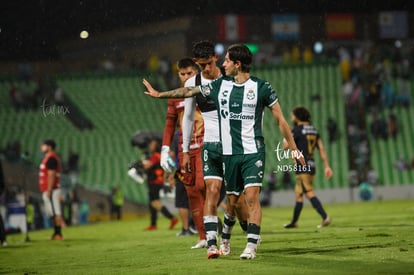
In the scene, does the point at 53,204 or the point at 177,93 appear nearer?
the point at 177,93

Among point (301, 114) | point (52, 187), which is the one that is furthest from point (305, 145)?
point (52, 187)

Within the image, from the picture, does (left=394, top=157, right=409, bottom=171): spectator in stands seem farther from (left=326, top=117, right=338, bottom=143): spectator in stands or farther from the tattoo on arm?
the tattoo on arm

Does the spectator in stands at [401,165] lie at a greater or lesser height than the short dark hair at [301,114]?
greater

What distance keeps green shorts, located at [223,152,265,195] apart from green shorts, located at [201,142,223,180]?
8.8 inches

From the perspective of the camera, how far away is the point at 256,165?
9734mm

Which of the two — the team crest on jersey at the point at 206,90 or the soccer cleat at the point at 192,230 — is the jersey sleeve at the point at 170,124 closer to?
the team crest on jersey at the point at 206,90

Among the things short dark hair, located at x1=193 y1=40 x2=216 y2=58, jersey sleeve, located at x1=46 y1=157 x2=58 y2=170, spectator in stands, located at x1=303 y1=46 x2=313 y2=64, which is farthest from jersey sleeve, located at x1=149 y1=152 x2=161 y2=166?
spectator in stands, located at x1=303 y1=46 x2=313 y2=64

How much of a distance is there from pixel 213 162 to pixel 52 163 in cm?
821

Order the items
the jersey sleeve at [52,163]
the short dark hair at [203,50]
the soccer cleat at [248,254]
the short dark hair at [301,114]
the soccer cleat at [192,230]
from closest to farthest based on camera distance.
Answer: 1. the soccer cleat at [248,254]
2. the short dark hair at [203,50]
3. the short dark hair at [301,114]
4. the soccer cleat at [192,230]
5. the jersey sleeve at [52,163]

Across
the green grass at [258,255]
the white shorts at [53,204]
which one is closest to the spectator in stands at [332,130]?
the white shorts at [53,204]

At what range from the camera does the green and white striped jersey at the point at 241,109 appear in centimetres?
978

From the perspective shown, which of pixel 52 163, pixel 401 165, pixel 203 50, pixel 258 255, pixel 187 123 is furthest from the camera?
pixel 401 165

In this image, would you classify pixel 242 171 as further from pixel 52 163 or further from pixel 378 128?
pixel 378 128

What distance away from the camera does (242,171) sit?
985 centimetres
